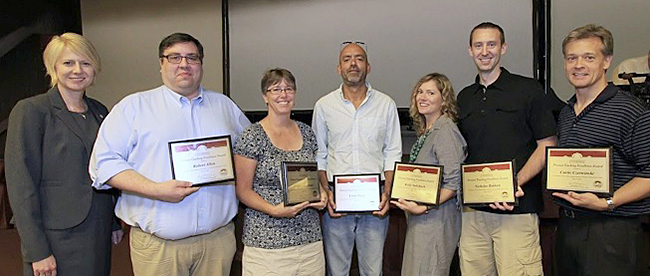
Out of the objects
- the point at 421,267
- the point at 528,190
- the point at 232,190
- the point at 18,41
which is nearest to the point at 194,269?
the point at 232,190

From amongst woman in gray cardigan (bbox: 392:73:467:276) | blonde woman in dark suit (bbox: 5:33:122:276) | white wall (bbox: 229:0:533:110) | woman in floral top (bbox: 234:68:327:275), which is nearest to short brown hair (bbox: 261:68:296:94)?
woman in floral top (bbox: 234:68:327:275)

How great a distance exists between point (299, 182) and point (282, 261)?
34 cm

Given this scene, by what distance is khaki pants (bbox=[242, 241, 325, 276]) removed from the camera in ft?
7.59

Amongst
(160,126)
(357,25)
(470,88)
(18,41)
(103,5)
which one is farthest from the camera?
(103,5)

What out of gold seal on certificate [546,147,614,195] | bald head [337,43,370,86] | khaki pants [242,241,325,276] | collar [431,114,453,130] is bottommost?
khaki pants [242,241,325,276]

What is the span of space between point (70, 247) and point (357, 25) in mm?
3520

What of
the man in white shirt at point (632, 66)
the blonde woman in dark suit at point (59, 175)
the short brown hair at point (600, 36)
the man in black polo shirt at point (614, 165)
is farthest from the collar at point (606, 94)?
the man in white shirt at point (632, 66)

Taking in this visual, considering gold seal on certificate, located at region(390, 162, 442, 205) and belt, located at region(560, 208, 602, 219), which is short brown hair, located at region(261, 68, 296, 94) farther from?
belt, located at region(560, 208, 602, 219)

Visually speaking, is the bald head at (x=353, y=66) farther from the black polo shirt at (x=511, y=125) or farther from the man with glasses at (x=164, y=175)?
the man with glasses at (x=164, y=175)

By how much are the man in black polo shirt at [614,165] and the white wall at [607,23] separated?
238 centimetres

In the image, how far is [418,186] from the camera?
7.86 feet

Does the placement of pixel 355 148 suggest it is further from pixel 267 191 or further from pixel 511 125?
pixel 511 125

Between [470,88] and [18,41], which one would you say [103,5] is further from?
[470,88]

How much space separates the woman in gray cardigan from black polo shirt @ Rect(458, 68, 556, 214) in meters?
0.09
